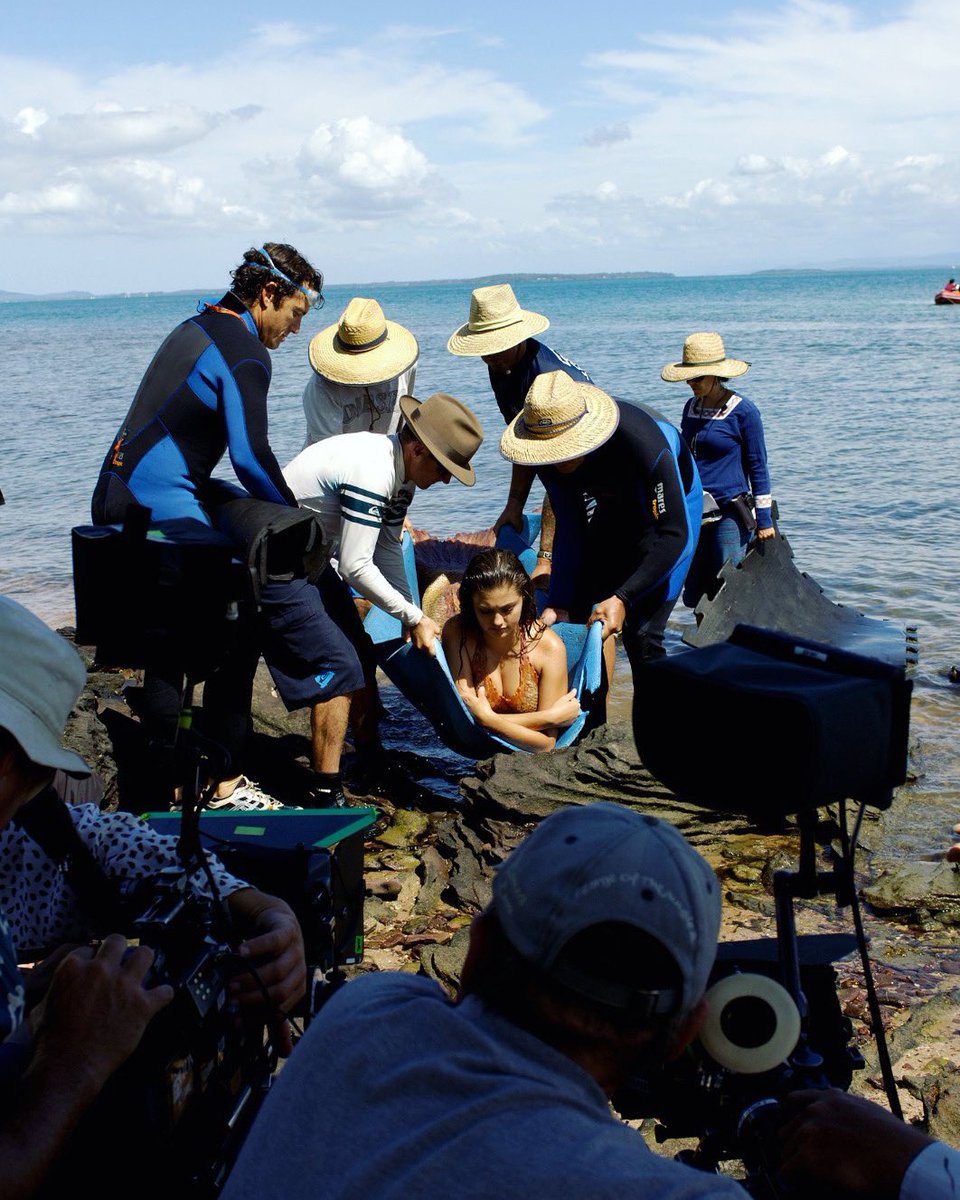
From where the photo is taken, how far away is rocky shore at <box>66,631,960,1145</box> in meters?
3.32

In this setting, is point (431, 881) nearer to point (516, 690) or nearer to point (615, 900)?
point (516, 690)

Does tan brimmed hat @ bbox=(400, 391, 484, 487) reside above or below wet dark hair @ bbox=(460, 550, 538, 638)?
above

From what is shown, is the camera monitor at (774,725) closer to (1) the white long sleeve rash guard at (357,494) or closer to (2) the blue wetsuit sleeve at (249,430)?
(2) the blue wetsuit sleeve at (249,430)

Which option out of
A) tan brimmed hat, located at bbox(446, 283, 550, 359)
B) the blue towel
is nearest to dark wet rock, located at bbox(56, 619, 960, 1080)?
the blue towel

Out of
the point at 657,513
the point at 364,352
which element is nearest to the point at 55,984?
the point at 657,513

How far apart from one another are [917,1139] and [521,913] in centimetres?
52

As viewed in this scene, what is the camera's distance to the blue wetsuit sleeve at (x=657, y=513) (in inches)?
185

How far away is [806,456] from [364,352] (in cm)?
1089

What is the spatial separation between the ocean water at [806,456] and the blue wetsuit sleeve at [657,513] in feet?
4.61

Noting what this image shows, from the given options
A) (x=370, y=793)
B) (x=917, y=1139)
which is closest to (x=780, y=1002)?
(x=917, y=1139)

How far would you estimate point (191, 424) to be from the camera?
3.88 m

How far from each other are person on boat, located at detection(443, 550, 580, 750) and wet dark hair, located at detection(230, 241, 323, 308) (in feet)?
4.02

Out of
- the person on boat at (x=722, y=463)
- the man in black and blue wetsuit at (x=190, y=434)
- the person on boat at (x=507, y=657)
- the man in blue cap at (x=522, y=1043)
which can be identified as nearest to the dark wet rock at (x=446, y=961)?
the man in black and blue wetsuit at (x=190, y=434)

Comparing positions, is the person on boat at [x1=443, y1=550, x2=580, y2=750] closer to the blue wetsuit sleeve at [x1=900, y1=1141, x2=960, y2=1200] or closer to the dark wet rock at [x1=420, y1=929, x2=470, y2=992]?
the dark wet rock at [x1=420, y1=929, x2=470, y2=992]
